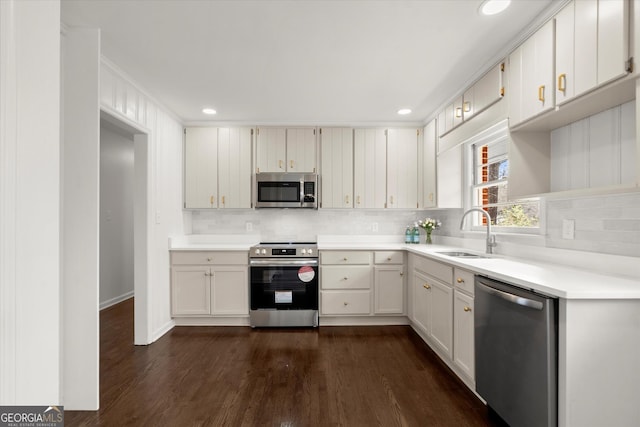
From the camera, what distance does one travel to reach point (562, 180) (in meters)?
2.00

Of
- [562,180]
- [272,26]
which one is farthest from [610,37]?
[272,26]

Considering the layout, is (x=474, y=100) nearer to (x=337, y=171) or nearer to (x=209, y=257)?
(x=337, y=171)

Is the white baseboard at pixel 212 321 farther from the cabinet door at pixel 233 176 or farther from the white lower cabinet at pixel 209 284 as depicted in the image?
the cabinet door at pixel 233 176

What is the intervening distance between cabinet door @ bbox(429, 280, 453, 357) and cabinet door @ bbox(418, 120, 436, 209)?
1.20 metres

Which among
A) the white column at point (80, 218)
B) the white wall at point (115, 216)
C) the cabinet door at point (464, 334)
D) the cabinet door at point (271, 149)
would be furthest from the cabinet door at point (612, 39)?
the white wall at point (115, 216)

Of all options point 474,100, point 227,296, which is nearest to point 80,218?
point 227,296

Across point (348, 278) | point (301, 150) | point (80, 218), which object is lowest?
point (348, 278)

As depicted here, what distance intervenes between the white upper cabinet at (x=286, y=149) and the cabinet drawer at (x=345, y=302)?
4.99ft

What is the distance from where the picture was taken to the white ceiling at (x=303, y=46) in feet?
5.91

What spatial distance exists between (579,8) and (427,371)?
2.51 meters

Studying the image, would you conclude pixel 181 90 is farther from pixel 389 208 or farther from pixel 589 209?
pixel 589 209

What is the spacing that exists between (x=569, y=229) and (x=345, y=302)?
216cm

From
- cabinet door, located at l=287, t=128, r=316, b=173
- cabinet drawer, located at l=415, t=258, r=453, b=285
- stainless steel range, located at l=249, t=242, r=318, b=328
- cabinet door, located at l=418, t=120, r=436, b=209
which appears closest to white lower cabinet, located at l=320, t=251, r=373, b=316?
stainless steel range, located at l=249, t=242, r=318, b=328

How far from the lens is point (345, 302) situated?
3406 millimetres
